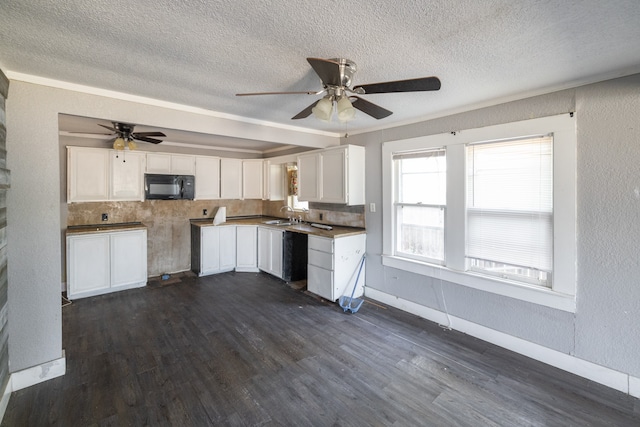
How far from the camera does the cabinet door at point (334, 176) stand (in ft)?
12.7

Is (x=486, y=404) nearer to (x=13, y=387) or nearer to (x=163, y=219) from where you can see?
(x=13, y=387)

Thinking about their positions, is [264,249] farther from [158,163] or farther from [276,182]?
[158,163]

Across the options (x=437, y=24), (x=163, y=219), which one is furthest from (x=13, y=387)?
(x=437, y=24)

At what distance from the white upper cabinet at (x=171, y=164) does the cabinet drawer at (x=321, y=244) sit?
2565mm

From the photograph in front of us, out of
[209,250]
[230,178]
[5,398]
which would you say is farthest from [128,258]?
[5,398]

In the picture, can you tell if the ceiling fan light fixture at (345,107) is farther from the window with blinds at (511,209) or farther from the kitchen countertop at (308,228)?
the kitchen countertop at (308,228)

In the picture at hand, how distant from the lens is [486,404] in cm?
204

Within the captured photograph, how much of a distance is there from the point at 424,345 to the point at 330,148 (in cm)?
270

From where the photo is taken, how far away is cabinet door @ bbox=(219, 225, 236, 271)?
501 centimetres

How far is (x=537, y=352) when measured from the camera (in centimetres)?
257

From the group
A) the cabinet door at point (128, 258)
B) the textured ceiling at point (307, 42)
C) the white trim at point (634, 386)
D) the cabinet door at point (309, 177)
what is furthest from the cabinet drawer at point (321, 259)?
the white trim at point (634, 386)

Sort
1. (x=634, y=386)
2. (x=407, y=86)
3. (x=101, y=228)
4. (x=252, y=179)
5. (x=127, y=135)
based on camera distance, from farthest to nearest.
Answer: (x=252, y=179) → (x=101, y=228) → (x=127, y=135) → (x=634, y=386) → (x=407, y=86)

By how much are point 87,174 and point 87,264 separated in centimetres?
127

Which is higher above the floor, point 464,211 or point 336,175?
point 336,175
